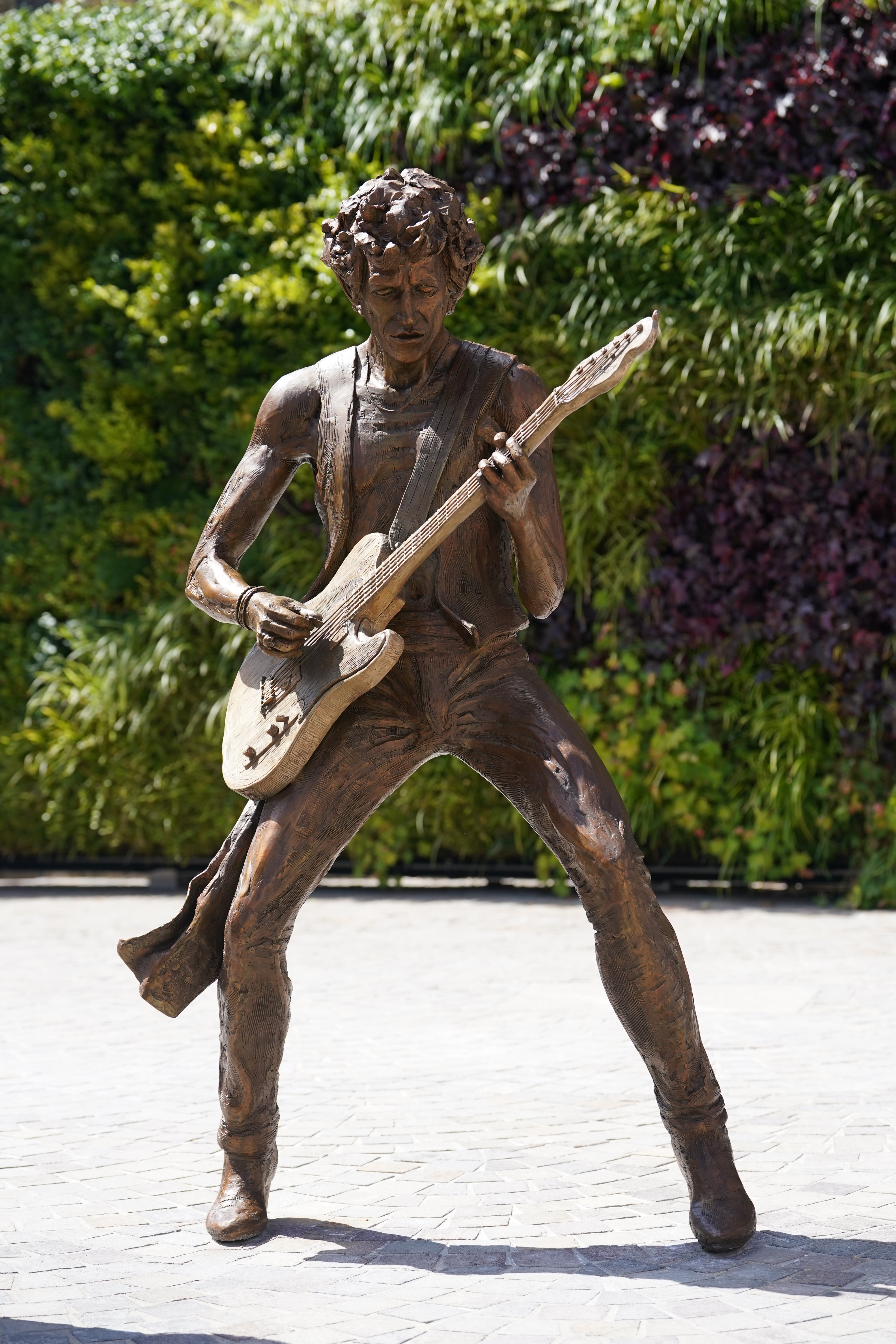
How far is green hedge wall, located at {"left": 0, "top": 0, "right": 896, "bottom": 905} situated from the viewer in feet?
25.3

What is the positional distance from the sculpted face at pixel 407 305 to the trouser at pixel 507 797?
613 millimetres

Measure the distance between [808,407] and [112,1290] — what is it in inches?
226

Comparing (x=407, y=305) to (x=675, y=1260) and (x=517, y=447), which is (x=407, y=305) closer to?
(x=517, y=447)

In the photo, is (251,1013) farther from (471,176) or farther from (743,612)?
(471,176)

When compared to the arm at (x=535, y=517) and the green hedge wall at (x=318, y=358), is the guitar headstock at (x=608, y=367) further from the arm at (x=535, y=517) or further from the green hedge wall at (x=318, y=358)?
the green hedge wall at (x=318, y=358)

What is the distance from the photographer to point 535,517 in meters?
3.21

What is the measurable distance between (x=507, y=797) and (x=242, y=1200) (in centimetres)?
102

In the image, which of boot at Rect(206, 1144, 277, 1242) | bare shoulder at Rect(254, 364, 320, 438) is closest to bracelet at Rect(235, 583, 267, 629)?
bare shoulder at Rect(254, 364, 320, 438)

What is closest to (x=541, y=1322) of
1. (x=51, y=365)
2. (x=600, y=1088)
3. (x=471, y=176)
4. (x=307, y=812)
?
(x=307, y=812)

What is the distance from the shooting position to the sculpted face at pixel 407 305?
319 centimetres

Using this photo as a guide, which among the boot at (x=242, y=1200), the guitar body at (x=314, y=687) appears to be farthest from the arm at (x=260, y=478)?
the boot at (x=242, y=1200)

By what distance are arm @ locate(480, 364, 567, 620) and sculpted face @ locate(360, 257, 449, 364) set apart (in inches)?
8.2

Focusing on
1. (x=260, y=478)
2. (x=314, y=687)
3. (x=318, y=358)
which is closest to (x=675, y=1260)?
(x=314, y=687)

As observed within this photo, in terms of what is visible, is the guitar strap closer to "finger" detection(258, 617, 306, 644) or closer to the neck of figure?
the neck of figure
